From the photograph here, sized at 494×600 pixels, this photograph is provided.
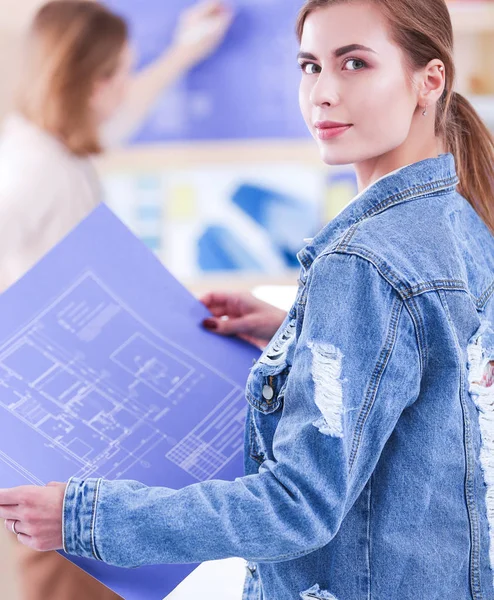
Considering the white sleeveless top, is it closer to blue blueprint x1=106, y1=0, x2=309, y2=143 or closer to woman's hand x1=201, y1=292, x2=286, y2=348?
woman's hand x1=201, y1=292, x2=286, y2=348

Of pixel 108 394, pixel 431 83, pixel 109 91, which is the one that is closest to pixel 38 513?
pixel 108 394

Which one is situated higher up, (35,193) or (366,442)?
(35,193)

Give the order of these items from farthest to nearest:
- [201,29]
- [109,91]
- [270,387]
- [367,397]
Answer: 1. [201,29]
2. [109,91]
3. [270,387]
4. [367,397]

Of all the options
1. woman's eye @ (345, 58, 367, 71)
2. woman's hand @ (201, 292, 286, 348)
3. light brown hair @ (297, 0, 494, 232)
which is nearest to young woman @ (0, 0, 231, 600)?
woman's hand @ (201, 292, 286, 348)

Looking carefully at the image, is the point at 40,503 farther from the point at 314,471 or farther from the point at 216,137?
the point at 216,137

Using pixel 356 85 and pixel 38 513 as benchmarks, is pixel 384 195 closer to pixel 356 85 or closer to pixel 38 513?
pixel 356 85

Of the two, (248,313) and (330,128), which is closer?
(330,128)

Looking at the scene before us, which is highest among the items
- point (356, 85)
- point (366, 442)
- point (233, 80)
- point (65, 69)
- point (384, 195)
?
point (65, 69)

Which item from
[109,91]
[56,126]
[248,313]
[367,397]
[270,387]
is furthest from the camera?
[109,91]

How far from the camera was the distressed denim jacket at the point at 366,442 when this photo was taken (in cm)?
77

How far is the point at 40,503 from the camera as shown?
2.68 ft

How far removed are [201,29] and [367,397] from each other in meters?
2.73

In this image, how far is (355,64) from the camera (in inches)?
35.1

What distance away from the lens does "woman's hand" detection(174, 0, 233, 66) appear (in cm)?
321
